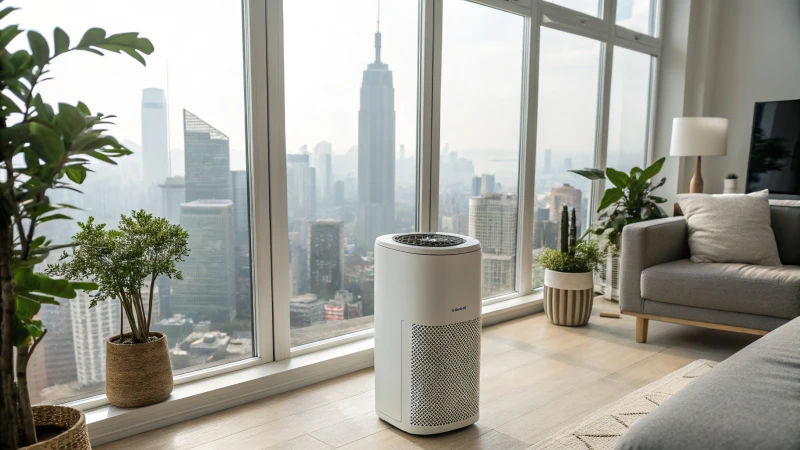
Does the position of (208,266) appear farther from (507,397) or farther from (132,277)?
(507,397)

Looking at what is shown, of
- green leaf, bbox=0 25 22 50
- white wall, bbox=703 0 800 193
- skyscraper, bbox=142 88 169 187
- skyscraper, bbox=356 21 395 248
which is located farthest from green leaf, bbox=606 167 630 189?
green leaf, bbox=0 25 22 50

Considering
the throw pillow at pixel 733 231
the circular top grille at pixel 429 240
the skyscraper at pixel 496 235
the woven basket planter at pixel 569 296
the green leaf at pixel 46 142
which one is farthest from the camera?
the skyscraper at pixel 496 235

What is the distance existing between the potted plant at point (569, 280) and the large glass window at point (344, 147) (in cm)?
97

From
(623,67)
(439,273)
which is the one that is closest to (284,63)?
(439,273)

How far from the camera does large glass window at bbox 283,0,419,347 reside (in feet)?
8.84

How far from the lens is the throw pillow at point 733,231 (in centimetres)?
315

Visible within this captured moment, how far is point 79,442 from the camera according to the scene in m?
1.42

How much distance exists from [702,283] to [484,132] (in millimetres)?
1484

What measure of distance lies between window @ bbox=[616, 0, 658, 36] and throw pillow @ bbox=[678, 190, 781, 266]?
1967 mm

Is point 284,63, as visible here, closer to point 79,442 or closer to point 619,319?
point 79,442

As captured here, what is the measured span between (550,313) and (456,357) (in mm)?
1703

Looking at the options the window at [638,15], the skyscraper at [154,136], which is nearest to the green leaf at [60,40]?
the skyscraper at [154,136]

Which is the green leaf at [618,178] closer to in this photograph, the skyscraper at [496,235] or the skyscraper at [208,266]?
the skyscraper at [496,235]

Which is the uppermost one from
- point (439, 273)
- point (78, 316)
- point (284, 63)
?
point (284, 63)
